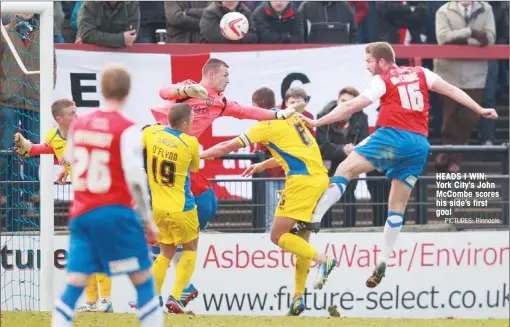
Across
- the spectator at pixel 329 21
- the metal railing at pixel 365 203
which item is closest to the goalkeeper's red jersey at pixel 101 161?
the metal railing at pixel 365 203

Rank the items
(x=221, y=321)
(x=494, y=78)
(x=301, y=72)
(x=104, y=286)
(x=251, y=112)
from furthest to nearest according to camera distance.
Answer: (x=494, y=78) → (x=301, y=72) → (x=104, y=286) → (x=251, y=112) → (x=221, y=321)

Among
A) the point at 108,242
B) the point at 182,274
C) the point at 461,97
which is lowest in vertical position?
the point at 182,274

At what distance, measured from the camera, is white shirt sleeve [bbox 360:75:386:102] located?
39.8ft

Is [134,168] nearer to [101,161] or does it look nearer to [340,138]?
[101,161]

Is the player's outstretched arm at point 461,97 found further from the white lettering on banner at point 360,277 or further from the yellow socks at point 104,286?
the yellow socks at point 104,286

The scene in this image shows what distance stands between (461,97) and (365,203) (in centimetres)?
355

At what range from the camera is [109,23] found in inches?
596

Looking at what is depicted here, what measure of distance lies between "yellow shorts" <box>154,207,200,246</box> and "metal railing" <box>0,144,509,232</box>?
3.06 meters

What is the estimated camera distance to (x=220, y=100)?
12562mm

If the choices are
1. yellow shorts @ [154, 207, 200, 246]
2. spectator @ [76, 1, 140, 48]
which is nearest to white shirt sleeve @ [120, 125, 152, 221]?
yellow shorts @ [154, 207, 200, 246]

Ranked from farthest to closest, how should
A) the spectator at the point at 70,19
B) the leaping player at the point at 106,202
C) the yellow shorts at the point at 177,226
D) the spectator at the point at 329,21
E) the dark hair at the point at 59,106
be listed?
1. the spectator at the point at 329,21
2. the spectator at the point at 70,19
3. the dark hair at the point at 59,106
4. the yellow shorts at the point at 177,226
5. the leaping player at the point at 106,202

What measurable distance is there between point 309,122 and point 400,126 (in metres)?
1.02

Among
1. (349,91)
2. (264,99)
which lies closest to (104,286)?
(264,99)

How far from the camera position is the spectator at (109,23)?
15.0 metres
